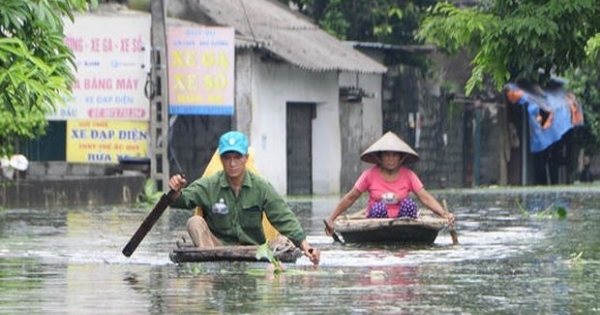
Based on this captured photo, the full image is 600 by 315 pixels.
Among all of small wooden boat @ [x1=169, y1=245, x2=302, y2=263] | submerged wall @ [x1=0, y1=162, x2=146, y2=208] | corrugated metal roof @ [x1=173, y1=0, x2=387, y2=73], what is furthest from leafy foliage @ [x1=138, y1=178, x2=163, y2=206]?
small wooden boat @ [x1=169, y1=245, x2=302, y2=263]

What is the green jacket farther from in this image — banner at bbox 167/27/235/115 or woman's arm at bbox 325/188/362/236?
banner at bbox 167/27/235/115

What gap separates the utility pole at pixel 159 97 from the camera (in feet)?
101

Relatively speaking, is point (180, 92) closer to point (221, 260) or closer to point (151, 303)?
point (221, 260)

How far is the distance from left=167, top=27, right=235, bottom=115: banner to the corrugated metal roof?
108cm

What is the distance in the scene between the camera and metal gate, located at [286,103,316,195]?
3594cm

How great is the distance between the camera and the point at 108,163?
3147 centimetres

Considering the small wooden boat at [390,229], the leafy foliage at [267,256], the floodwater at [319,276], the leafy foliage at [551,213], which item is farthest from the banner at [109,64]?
the leafy foliage at [267,256]

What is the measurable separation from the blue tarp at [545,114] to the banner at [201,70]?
12.9 metres

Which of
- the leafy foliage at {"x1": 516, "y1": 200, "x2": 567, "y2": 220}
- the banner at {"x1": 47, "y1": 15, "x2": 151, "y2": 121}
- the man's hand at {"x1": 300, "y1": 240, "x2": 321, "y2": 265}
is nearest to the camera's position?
the man's hand at {"x1": 300, "y1": 240, "x2": 321, "y2": 265}

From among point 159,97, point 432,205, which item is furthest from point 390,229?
point 159,97

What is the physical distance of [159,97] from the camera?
102ft

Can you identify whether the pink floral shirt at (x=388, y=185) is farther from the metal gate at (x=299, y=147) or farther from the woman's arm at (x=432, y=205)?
the metal gate at (x=299, y=147)

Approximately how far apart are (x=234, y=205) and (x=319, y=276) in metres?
1.08

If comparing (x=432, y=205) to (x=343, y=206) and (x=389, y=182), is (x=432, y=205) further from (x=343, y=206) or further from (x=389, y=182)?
(x=343, y=206)
